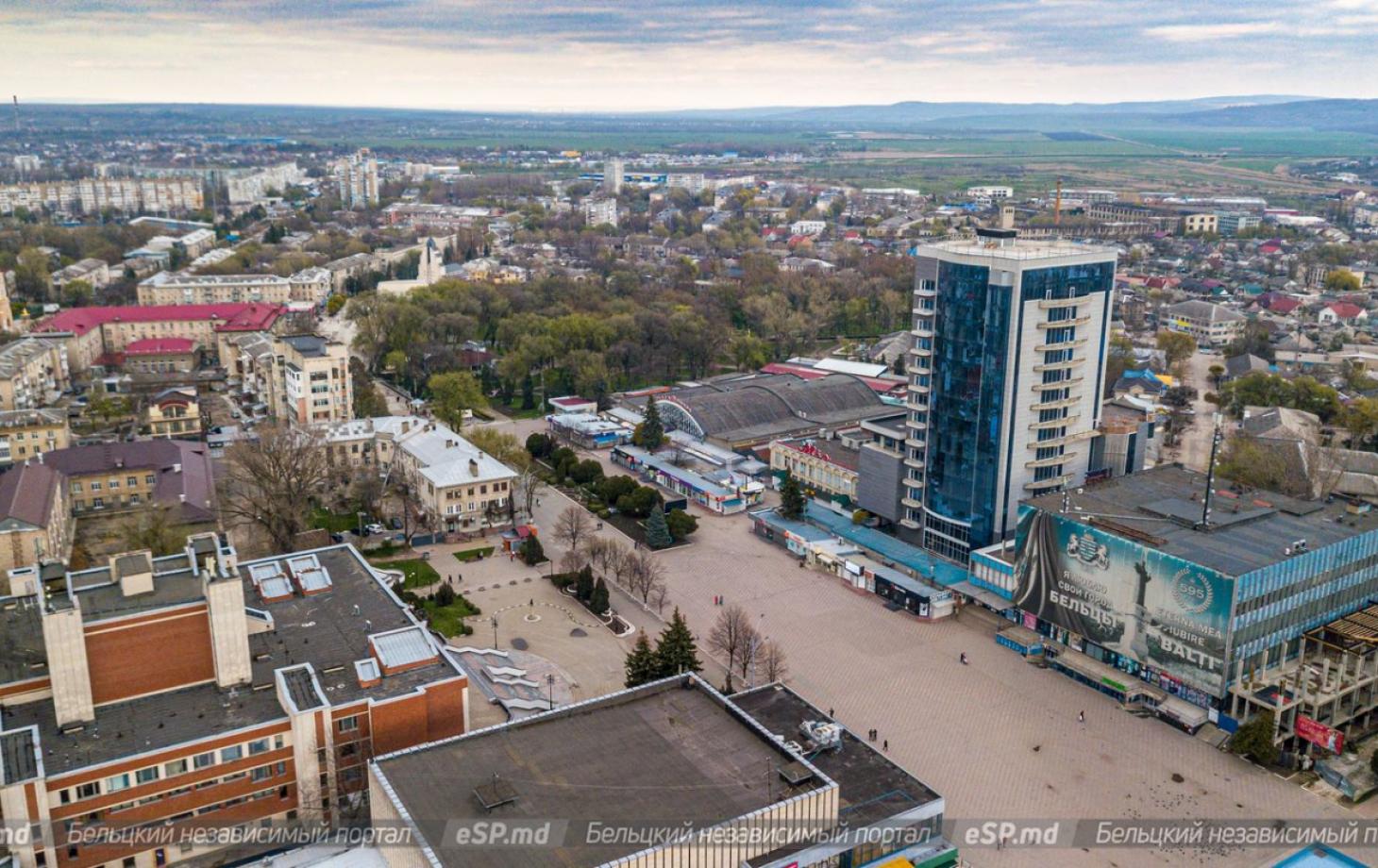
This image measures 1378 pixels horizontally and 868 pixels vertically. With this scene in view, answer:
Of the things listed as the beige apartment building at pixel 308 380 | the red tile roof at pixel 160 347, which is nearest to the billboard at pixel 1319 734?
the beige apartment building at pixel 308 380

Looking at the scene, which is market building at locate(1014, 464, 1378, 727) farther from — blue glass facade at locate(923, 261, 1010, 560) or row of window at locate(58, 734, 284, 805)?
row of window at locate(58, 734, 284, 805)

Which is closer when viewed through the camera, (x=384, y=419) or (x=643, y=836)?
(x=643, y=836)

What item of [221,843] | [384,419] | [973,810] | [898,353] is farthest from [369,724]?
[898,353]

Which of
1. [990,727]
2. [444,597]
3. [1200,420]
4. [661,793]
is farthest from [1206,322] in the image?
[661,793]

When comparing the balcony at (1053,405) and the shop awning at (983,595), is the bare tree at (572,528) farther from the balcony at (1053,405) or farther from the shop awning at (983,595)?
the balcony at (1053,405)

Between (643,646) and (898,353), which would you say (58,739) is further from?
(898,353)

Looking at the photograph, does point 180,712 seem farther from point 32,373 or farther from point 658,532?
point 32,373

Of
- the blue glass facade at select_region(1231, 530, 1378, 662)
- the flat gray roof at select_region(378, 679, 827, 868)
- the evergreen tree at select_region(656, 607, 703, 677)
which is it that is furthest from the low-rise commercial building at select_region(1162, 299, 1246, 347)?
the flat gray roof at select_region(378, 679, 827, 868)
